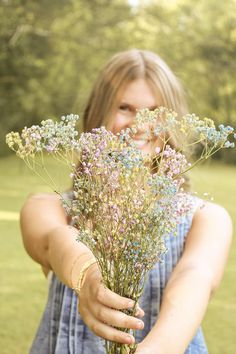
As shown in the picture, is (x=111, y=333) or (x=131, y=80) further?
(x=131, y=80)

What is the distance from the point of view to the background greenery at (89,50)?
720 inches

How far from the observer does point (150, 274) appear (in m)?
1.84

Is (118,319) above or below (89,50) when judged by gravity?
above

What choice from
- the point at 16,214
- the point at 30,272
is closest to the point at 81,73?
the point at 16,214

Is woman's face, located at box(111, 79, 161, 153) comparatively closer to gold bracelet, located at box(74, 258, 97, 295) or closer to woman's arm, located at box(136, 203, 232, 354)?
woman's arm, located at box(136, 203, 232, 354)

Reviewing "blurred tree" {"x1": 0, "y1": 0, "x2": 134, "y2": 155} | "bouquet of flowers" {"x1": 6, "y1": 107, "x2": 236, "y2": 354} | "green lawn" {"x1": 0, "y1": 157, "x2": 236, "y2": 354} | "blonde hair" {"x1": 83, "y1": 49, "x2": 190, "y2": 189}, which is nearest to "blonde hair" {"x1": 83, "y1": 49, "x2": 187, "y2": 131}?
"blonde hair" {"x1": 83, "y1": 49, "x2": 190, "y2": 189}

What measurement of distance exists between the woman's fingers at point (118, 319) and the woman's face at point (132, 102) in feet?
3.12

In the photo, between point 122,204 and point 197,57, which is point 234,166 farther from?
point 122,204

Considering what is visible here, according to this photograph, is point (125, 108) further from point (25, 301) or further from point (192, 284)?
point (25, 301)

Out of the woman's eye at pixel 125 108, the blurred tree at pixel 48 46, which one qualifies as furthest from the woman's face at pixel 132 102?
the blurred tree at pixel 48 46

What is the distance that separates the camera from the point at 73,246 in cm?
153

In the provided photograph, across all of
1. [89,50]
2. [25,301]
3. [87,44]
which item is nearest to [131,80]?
[25,301]

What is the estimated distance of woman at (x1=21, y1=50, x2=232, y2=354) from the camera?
1.34 meters

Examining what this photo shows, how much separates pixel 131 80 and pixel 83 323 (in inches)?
31.7
